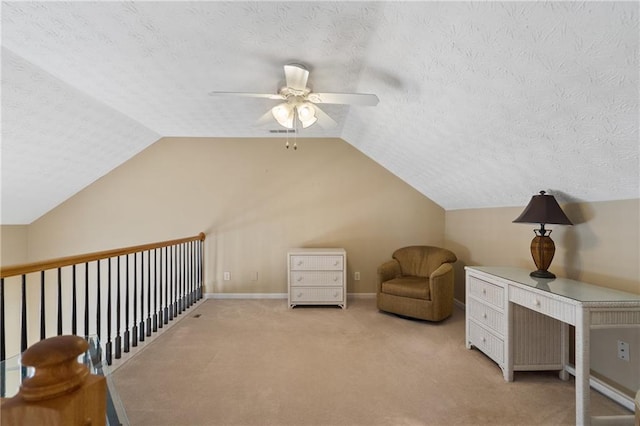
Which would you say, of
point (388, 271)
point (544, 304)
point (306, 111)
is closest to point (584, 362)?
point (544, 304)

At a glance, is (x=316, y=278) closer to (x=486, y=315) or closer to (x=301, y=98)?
(x=486, y=315)

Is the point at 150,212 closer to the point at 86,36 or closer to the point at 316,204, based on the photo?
the point at 316,204

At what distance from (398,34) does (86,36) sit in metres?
1.99

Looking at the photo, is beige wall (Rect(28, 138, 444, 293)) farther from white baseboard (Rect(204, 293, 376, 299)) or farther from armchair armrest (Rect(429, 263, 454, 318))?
armchair armrest (Rect(429, 263, 454, 318))

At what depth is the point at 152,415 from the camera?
5.58 feet

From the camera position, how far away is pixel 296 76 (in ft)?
6.37

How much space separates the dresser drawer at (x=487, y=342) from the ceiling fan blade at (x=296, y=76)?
93.8 inches

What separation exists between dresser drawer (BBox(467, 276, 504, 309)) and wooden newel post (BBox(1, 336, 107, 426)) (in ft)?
7.98

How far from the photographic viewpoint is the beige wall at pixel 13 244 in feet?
12.2

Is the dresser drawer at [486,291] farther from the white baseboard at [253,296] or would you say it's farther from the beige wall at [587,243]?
the white baseboard at [253,296]

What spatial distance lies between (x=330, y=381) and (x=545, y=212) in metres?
1.95

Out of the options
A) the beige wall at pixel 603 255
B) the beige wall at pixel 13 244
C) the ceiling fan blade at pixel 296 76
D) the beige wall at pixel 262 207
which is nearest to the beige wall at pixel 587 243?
the beige wall at pixel 603 255

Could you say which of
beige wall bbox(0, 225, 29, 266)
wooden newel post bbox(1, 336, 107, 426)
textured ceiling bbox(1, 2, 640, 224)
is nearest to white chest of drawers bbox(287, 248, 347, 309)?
textured ceiling bbox(1, 2, 640, 224)

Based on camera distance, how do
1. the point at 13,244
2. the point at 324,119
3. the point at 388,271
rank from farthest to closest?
the point at 13,244 → the point at 388,271 → the point at 324,119
